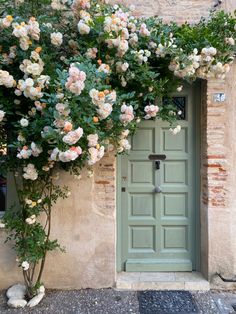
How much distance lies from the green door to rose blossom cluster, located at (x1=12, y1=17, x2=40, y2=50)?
5.90 ft

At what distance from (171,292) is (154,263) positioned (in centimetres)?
45

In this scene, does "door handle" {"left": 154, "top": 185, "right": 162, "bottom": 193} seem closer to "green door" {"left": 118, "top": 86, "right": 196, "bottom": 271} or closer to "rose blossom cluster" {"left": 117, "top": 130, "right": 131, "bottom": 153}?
"green door" {"left": 118, "top": 86, "right": 196, "bottom": 271}

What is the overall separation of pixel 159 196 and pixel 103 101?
1.94 m

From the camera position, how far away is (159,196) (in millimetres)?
4496

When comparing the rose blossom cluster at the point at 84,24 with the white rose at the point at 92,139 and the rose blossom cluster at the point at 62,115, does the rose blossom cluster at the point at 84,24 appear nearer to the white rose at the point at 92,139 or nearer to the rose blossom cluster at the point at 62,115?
the rose blossom cluster at the point at 62,115

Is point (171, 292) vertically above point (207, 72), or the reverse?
point (207, 72)

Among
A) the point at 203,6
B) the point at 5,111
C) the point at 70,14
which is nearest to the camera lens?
the point at 5,111

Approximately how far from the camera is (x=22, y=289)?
4.05 metres

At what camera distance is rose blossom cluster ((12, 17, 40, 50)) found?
327cm

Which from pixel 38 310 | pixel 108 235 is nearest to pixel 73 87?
pixel 108 235

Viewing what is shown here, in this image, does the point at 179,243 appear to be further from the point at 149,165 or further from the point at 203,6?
the point at 203,6

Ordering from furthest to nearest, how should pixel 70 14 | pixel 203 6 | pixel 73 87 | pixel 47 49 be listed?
pixel 203 6, pixel 70 14, pixel 47 49, pixel 73 87

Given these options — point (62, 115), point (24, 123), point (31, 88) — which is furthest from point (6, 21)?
point (62, 115)

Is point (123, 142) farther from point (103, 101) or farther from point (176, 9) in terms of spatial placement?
point (176, 9)
